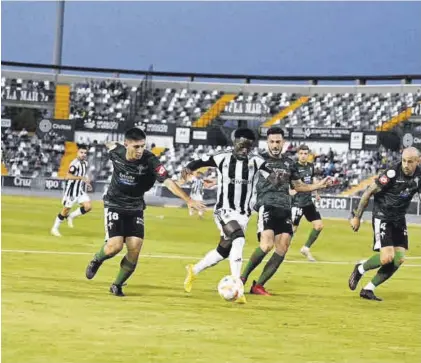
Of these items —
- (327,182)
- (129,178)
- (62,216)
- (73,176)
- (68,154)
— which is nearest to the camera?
(129,178)

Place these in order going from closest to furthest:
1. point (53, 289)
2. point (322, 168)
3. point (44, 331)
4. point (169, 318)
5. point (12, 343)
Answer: point (12, 343), point (44, 331), point (169, 318), point (53, 289), point (322, 168)

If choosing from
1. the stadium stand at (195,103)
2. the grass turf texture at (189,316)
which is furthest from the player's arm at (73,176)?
the stadium stand at (195,103)

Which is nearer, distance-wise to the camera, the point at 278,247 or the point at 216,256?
the point at 216,256

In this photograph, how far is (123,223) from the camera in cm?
1342

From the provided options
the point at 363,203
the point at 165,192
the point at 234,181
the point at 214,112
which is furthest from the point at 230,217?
the point at 214,112

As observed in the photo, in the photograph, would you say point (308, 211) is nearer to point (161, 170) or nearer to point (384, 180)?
point (384, 180)

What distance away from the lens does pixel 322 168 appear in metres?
58.4

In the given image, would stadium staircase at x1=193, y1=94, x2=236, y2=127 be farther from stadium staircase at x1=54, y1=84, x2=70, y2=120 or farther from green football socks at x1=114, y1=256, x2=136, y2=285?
green football socks at x1=114, y1=256, x2=136, y2=285

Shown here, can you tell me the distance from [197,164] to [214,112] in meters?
57.8

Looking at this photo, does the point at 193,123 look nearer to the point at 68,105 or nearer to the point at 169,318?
the point at 68,105

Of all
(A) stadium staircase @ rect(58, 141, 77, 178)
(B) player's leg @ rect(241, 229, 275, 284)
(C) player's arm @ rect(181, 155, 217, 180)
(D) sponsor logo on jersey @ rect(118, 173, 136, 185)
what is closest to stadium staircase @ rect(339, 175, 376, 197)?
(A) stadium staircase @ rect(58, 141, 77, 178)

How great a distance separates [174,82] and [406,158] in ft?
203

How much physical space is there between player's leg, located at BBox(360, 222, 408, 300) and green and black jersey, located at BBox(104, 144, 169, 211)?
3.77 metres

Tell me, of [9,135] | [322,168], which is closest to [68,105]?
[9,135]
